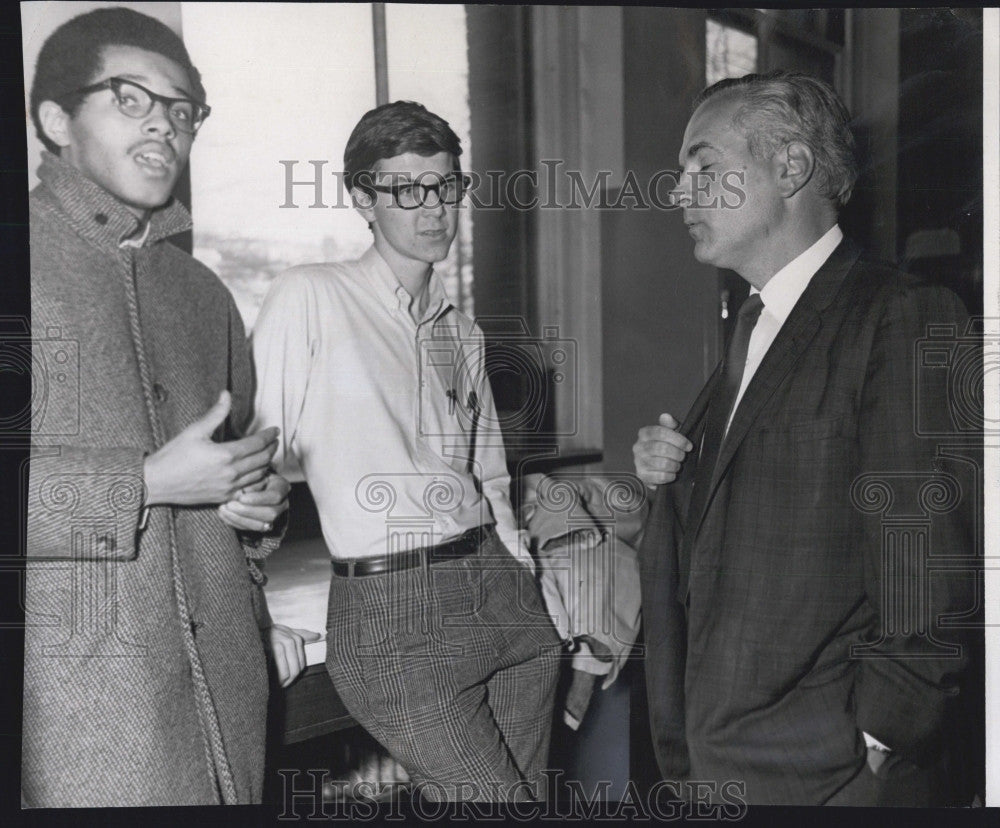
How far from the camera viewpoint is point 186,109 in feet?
5.11

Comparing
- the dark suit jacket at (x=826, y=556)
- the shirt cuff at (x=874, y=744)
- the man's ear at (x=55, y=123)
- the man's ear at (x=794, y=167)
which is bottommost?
the shirt cuff at (x=874, y=744)

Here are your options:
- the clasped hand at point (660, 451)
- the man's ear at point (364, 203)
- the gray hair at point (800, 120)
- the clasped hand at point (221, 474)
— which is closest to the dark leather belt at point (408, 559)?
the clasped hand at point (221, 474)

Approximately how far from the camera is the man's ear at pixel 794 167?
1.58 m

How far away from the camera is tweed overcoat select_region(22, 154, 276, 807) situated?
1.49 m

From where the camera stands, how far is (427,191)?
1.62 m

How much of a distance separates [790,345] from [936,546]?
44 cm

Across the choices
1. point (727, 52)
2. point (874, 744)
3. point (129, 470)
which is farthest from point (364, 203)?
point (874, 744)

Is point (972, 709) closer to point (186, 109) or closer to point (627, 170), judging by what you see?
point (627, 170)

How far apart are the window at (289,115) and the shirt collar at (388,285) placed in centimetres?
2

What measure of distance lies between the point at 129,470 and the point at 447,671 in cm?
62

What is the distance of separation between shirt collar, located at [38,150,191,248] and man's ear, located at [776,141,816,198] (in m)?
1.06

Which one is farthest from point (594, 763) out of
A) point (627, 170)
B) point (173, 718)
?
point (627, 170)

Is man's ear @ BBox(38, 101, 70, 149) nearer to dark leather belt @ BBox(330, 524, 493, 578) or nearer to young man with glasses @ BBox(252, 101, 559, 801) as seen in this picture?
young man with glasses @ BBox(252, 101, 559, 801)

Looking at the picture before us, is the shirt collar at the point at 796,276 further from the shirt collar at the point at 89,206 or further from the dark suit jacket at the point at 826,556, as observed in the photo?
the shirt collar at the point at 89,206
